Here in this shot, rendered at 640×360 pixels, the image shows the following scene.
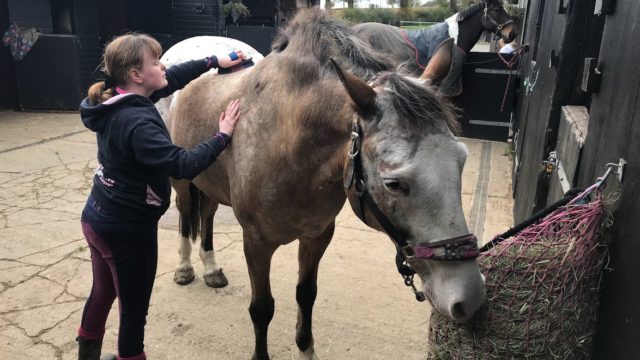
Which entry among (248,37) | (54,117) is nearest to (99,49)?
(54,117)

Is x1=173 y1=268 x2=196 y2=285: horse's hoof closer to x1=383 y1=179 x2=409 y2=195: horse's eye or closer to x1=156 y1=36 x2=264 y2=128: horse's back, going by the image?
x1=156 y1=36 x2=264 y2=128: horse's back

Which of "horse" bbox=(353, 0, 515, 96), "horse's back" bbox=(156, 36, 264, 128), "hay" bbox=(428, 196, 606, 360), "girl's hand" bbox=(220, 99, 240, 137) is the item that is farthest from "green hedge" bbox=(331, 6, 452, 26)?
"hay" bbox=(428, 196, 606, 360)

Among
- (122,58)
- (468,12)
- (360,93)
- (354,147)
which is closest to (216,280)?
(122,58)

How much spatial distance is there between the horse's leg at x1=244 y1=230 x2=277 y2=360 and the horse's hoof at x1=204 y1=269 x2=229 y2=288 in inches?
34.2

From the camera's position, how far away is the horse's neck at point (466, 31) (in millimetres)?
7188

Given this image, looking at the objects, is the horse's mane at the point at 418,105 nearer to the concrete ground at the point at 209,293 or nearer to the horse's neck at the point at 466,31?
the concrete ground at the point at 209,293

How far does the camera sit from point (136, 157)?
182 centimetres

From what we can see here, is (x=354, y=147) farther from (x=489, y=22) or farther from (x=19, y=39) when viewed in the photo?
(x=19, y=39)

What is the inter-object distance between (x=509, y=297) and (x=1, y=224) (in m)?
4.36

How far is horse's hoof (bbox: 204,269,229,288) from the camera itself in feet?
11.0

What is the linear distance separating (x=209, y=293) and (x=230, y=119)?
164 cm

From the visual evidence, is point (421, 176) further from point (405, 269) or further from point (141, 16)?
point (141, 16)

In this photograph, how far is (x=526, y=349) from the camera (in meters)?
1.38

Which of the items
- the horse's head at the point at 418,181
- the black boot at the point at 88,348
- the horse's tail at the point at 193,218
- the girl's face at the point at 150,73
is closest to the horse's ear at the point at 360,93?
the horse's head at the point at 418,181
